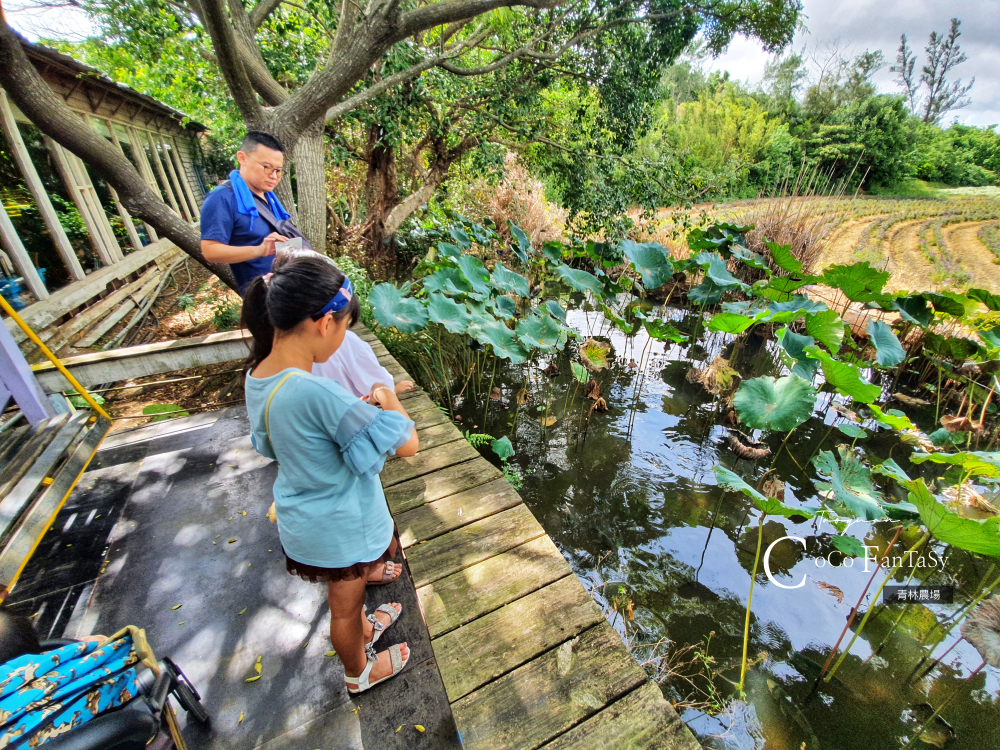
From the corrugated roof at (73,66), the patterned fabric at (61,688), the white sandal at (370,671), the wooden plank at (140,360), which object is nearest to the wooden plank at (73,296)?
the wooden plank at (140,360)

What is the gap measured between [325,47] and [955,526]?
265 inches

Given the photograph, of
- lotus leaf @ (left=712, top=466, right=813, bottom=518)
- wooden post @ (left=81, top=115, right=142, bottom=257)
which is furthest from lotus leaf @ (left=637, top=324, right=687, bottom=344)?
wooden post @ (left=81, top=115, right=142, bottom=257)

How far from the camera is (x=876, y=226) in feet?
39.0

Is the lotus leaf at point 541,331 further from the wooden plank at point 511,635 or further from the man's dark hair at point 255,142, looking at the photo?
the wooden plank at point 511,635

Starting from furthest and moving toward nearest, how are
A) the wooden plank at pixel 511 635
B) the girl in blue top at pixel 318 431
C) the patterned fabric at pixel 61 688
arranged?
the wooden plank at pixel 511 635
the girl in blue top at pixel 318 431
the patterned fabric at pixel 61 688

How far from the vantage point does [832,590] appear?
230cm

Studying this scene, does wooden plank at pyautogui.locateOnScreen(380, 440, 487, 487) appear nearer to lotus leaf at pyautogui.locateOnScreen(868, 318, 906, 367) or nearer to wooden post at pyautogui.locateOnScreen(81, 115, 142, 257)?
lotus leaf at pyautogui.locateOnScreen(868, 318, 906, 367)

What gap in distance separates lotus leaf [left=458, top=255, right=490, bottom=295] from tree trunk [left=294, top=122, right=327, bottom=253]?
1348mm

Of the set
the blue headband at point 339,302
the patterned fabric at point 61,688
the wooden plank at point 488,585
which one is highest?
the blue headband at point 339,302

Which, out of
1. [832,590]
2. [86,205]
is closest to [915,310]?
[832,590]

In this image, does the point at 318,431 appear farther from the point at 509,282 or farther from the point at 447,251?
the point at 447,251

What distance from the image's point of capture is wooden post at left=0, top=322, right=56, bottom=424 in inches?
82.1

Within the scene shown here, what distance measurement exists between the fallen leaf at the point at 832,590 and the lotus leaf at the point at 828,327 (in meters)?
1.53

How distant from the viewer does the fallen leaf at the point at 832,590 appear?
2.27 meters
